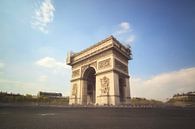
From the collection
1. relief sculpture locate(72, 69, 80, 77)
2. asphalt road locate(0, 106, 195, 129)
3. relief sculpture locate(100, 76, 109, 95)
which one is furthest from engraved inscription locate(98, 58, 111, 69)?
asphalt road locate(0, 106, 195, 129)

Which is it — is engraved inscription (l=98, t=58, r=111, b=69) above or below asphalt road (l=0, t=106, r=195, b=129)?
above

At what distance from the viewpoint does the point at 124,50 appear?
25.6 meters

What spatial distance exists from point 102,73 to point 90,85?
708cm

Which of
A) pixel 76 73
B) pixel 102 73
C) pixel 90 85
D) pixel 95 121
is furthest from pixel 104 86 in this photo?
pixel 95 121

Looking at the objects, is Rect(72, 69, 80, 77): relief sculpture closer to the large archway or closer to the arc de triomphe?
the arc de triomphe

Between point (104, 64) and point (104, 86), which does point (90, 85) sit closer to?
point (104, 86)

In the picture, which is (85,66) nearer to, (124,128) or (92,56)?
(92,56)

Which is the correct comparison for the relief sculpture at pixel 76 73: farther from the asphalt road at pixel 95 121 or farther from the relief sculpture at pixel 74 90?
the asphalt road at pixel 95 121

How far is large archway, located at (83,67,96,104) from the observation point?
25947 mm

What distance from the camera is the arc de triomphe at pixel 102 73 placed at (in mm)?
20234

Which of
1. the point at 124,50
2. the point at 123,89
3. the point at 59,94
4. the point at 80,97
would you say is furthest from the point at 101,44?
the point at 59,94

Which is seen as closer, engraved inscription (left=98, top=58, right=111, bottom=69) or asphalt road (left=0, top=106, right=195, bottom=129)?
asphalt road (left=0, top=106, right=195, bottom=129)

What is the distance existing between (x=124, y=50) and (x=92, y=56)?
6.33m

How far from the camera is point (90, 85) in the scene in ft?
91.1
